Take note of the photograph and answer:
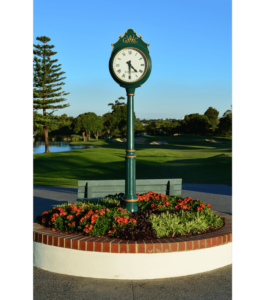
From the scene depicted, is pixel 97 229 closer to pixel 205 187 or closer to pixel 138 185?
pixel 138 185

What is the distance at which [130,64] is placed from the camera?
5168 millimetres

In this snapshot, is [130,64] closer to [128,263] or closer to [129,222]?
[129,222]

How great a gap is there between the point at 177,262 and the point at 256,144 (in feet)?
12.8

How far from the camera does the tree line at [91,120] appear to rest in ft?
131

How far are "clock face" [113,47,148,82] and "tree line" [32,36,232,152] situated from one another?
1390 inches

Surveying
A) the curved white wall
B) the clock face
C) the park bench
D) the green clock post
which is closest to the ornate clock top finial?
the green clock post

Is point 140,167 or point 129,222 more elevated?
point 129,222

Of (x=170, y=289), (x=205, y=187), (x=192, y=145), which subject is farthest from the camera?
(x=192, y=145)

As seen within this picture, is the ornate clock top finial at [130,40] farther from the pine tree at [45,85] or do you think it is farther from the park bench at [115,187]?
the pine tree at [45,85]

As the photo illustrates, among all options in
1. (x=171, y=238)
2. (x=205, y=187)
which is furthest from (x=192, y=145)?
(x=171, y=238)

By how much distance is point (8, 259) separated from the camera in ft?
14.9

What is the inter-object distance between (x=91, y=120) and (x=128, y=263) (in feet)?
185

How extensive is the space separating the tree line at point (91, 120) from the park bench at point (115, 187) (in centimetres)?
3390

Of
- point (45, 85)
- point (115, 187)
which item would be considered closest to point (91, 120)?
point (45, 85)
